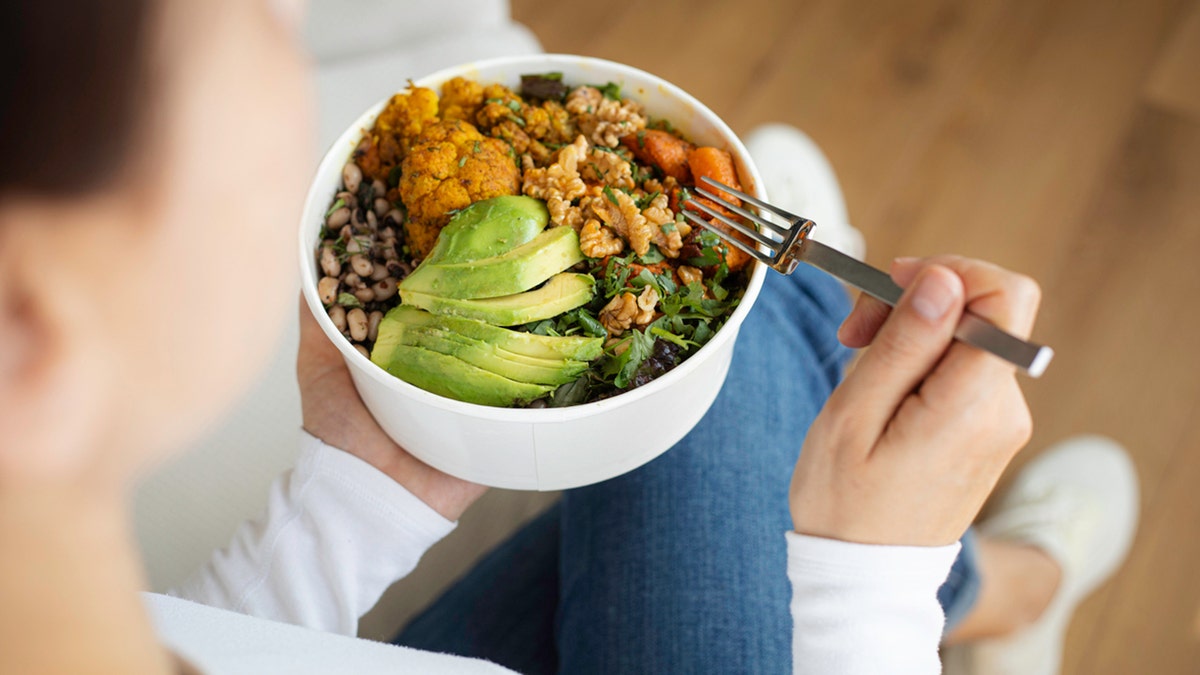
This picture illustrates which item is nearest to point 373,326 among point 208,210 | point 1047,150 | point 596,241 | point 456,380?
point 456,380

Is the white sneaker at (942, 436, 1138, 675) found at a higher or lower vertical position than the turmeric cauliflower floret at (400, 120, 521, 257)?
lower

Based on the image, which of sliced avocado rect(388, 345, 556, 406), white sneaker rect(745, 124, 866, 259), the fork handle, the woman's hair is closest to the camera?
the woman's hair

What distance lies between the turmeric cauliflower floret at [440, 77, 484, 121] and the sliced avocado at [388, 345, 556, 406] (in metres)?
0.27

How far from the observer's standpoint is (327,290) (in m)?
0.80

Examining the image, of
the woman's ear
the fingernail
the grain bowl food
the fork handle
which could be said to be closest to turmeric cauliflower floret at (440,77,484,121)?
the grain bowl food

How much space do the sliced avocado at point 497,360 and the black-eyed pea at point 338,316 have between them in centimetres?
8

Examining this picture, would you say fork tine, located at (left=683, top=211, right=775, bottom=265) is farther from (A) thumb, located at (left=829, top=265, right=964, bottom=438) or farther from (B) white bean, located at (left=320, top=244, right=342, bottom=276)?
(B) white bean, located at (left=320, top=244, right=342, bottom=276)

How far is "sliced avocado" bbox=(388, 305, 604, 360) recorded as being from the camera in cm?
74

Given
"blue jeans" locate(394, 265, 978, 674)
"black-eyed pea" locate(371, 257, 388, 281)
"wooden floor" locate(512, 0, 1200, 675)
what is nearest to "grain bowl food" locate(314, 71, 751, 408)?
"black-eyed pea" locate(371, 257, 388, 281)

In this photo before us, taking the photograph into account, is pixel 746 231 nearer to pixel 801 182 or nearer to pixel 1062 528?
pixel 801 182

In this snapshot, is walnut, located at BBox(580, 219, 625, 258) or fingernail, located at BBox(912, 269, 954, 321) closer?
fingernail, located at BBox(912, 269, 954, 321)

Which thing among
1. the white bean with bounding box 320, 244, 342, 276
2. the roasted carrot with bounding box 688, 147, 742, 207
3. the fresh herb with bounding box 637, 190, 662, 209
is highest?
the roasted carrot with bounding box 688, 147, 742, 207

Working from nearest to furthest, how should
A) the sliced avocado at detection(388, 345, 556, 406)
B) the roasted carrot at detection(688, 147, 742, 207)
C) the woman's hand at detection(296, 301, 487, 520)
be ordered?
the sliced avocado at detection(388, 345, 556, 406) → the roasted carrot at detection(688, 147, 742, 207) → the woman's hand at detection(296, 301, 487, 520)

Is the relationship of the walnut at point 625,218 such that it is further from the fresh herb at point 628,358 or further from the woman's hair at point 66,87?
the woman's hair at point 66,87
